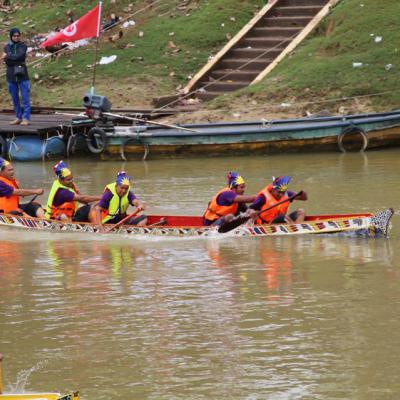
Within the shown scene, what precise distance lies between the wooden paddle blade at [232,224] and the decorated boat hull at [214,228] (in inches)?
2.3

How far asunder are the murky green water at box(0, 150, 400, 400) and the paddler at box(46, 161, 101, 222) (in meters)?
0.51

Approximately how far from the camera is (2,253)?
57.3 feet

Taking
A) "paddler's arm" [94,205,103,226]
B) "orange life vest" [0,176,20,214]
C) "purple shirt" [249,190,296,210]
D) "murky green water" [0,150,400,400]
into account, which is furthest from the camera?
"orange life vest" [0,176,20,214]

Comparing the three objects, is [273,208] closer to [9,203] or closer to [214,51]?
[9,203]

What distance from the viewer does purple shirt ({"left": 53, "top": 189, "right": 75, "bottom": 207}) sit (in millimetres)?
18453

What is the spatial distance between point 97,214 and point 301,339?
6.00 meters

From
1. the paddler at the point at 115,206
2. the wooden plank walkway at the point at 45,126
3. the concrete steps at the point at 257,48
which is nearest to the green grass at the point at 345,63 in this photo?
the concrete steps at the point at 257,48

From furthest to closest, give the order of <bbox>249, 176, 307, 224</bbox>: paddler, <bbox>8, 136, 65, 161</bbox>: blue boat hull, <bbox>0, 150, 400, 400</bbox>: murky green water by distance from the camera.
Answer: <bbox>8, 136, 65, 161</bbox>: blue boat hull < <bbox>249, 176, 307, 224</bbox>: paddler < <bbox>0, 150, 400, 400</bbox>: murky green water

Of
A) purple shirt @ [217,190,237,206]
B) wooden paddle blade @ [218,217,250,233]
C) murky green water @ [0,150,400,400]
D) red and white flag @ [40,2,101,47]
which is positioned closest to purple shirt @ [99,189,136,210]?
murky green water @ [0,150,400,400]

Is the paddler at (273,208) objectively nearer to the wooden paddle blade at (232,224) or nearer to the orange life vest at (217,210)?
the wooden paddle blade at (232,224)

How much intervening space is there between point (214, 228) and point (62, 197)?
256 cm

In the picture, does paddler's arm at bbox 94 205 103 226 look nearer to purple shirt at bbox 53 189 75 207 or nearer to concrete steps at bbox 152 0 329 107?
purple shirt at bbox 53 189 75 207

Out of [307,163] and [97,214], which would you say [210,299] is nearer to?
[97,214]

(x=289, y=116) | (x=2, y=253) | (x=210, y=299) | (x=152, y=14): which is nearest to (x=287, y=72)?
(x=289, y=116)
